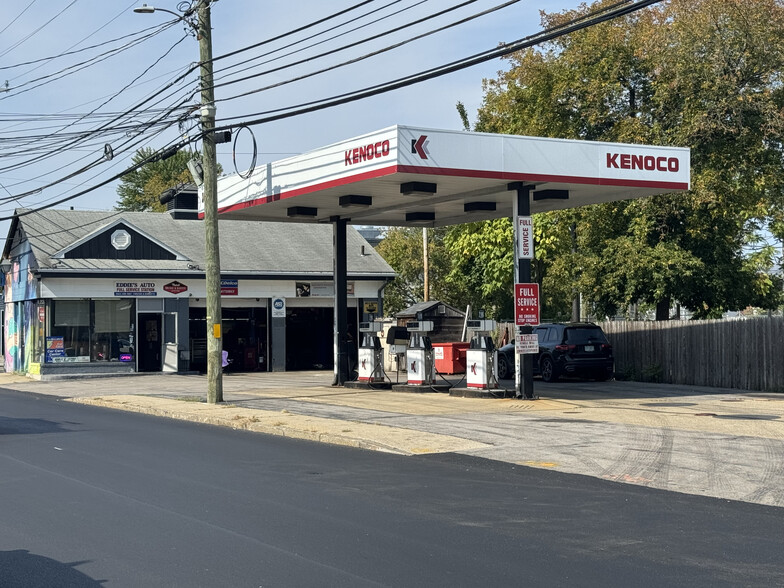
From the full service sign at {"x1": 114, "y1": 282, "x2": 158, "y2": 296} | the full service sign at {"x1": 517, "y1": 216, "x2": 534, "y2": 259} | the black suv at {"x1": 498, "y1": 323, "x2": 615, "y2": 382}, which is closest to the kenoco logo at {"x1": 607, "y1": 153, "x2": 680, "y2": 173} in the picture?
the full service sign at {"x1": 517, "y1": 216, "x2": 534, "y2": 259}

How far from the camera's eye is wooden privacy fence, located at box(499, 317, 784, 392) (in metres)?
24.7

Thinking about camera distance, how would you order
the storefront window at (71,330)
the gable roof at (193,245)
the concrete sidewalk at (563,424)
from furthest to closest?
the gable roof at (193,245) → the storefront window at (71,330) → the concrete sidewalk at (563,424)

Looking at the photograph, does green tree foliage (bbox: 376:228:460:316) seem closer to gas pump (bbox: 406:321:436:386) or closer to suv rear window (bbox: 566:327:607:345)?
suv rear window (bbox: 566:327:607:345)

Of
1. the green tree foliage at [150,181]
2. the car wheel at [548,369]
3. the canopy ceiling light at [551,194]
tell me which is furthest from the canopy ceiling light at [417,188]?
the green tree foliage at [150,181]

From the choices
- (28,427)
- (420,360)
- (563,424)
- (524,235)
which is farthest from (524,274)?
(28,427)

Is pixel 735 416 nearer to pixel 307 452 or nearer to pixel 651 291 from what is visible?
pixel 307 452

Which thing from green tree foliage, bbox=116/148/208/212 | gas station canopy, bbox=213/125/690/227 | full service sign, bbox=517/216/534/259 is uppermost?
green tree foliage, bbox=116/148/208/212

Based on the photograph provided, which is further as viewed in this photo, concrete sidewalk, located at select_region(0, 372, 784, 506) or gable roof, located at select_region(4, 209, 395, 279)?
gable roof, located at select_region(4, 209, 395, 279)

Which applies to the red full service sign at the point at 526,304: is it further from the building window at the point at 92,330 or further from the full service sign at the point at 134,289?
the building window at the point at 92,330

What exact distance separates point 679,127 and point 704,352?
32.9 ft

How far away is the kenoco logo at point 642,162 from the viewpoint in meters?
21.5

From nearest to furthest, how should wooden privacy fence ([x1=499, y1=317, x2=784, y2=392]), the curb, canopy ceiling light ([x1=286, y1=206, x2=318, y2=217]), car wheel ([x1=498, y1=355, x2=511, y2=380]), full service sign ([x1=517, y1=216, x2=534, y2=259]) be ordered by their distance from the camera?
the curb
full service sign ([x1=517, y1=216, x2=534, y2=259])
wooden privacy fence ([x1=499, y1=317, x2=784, y2=392])
canopy ceiling light ([x1=286, y1=206, x2=318, y2=217])
car wheel ([x1=498, y1=355, x2=511, y2=380])

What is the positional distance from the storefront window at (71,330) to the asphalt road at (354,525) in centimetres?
2321

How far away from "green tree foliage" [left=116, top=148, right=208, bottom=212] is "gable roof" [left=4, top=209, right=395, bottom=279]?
27.5 m
